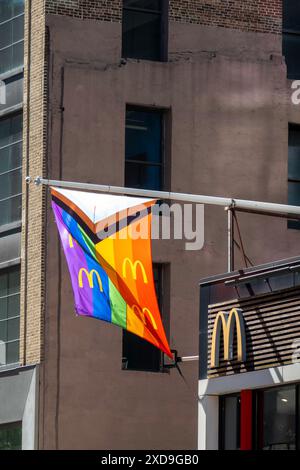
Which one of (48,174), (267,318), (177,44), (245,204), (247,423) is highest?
(177,44)

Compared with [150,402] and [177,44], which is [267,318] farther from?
[177,44]

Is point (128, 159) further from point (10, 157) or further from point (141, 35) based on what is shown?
point (141, 35)

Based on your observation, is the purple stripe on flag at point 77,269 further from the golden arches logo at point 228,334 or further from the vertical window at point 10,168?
the vertical window at point 10,168

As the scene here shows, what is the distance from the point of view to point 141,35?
1593 inches

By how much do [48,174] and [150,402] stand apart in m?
5.94

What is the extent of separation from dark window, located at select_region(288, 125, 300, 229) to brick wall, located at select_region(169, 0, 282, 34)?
2.73 meters

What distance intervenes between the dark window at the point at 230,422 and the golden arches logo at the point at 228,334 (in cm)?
74

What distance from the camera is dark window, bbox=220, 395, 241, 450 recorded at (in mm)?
29766

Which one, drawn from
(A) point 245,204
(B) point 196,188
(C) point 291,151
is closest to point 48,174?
(B) point 196,188

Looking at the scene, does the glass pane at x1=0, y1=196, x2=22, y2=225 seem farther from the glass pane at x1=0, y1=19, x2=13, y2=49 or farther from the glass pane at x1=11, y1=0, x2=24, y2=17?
the glass pane at x1=11, y1=0, x2=24, y2=17

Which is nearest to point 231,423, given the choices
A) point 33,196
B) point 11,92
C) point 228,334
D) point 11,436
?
point 228,334

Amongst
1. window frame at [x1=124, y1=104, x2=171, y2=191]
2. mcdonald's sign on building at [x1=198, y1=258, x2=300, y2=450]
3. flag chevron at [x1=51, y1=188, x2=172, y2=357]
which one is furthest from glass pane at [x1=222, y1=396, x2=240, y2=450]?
window frame at [x1=124, y1=104, x2=171, y2=191]

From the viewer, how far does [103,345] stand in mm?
37906

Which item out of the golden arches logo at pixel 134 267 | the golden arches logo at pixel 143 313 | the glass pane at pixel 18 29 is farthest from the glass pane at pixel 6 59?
the golden arches logo at pixel 143 313
